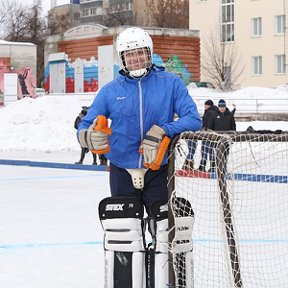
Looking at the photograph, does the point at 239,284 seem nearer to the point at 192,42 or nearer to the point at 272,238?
the point at 272,238

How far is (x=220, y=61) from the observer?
46.4 meters

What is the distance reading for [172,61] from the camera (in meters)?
35.1

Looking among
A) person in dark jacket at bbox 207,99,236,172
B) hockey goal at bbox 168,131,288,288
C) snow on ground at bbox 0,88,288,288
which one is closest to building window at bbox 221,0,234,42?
snow on ground at bbox 0,88,288,288

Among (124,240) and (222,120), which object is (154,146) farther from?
(222,120)

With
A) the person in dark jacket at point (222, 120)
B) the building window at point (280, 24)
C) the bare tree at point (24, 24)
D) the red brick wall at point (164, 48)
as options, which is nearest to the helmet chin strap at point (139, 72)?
the person in dark jacket at point (222, 120)

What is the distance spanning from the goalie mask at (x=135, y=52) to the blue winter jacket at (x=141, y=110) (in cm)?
5

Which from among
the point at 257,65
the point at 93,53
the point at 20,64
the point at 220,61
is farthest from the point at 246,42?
the point at 20,64

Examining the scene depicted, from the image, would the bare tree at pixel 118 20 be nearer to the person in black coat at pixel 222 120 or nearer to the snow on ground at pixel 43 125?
the snow on ground at pixel 43 125

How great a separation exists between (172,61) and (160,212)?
31.3 meters

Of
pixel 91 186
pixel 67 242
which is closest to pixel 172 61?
pixel 91 186

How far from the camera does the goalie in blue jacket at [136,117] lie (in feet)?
13.0

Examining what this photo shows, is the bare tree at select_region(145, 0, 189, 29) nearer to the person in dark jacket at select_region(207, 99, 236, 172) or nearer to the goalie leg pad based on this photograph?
the person in dark jacket at select_region(207, 99, 236, 172)

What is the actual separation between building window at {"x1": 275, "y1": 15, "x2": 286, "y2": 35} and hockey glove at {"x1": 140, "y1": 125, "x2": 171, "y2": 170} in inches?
1755

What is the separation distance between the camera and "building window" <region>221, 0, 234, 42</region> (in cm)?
5044
